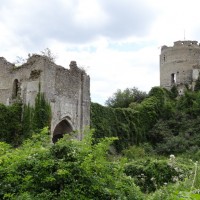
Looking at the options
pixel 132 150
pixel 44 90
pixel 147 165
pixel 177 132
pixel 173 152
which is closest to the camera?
pixel 147 165

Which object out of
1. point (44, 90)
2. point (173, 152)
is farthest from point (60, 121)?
point (173, 152)

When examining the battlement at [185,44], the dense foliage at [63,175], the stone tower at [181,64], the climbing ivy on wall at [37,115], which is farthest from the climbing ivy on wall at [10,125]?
the battlement at [185,44]

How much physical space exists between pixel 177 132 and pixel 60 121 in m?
14.0

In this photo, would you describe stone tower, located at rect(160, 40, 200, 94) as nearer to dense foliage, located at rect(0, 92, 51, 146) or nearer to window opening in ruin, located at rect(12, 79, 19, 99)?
window opening in ruin, located at rect(12, 79, 19, 99)

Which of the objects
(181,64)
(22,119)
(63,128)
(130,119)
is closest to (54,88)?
(22,119)

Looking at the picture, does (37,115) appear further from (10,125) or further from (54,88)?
(54,88)

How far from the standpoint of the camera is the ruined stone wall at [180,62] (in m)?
42.9

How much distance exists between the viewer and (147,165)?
734 inches

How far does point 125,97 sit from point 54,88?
24022 millimetres

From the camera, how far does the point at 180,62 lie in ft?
142

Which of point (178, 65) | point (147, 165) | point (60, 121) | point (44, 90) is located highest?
point (178, 65)

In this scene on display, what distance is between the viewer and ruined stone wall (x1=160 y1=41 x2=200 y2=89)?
141 ft

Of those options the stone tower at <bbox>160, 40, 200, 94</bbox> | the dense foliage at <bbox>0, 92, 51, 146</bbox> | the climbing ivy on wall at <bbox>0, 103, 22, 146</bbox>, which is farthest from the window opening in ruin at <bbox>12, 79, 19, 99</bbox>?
the stone tower at <bbox>160, 40, 200, 94</bbox>

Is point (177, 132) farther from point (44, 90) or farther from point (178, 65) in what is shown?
point (44, 90)
